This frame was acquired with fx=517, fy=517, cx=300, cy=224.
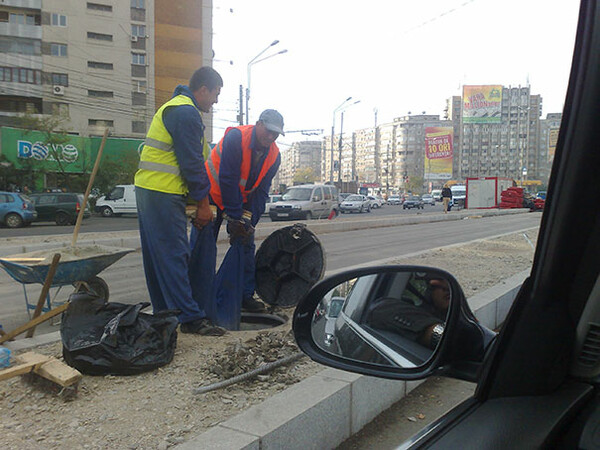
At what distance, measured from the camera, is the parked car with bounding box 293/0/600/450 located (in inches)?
39.8

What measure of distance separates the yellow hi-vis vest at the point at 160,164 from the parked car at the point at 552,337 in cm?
290

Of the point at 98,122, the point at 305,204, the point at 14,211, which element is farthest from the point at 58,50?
the point at 305,204

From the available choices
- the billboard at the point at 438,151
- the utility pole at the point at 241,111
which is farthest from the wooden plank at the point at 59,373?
the billboard at the point at 438,151

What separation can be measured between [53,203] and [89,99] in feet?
104

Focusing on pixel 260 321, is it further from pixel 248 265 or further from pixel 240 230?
pixel 240 230

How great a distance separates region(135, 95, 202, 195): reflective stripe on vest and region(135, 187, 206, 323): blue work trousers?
0.19 ft

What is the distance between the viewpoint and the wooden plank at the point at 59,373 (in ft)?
8.98

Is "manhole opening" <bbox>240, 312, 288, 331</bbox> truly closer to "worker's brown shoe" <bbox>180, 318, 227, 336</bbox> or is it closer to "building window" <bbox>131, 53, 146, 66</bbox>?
"worker's brown shoe" <bbox>180, 318, 227, 336</bbox>

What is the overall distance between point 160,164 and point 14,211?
68.2 feet

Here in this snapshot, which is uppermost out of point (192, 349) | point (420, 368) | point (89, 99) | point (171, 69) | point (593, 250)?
point (171, 69)

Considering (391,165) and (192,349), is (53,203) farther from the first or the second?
(391,165)

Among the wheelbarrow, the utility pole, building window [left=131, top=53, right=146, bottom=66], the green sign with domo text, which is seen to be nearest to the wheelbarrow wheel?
the wheelbarrow

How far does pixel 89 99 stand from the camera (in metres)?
52.0

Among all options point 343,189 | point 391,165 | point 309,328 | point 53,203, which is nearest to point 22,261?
point 309,328
